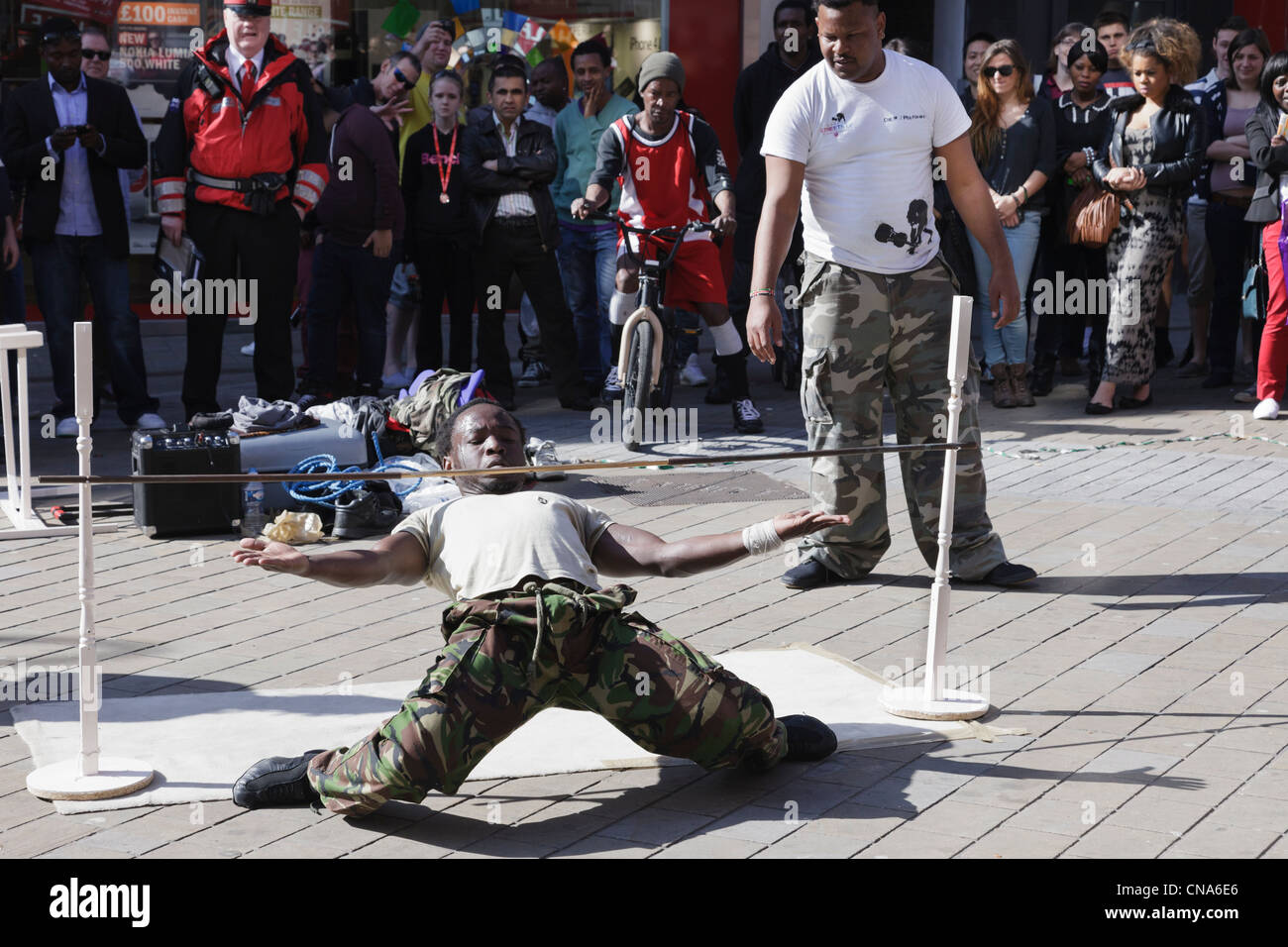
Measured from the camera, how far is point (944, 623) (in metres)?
5.13

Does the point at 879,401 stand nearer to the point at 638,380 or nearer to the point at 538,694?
the point at 538,694

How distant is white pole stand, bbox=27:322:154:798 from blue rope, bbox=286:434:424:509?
3.39m

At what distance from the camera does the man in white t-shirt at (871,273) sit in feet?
21.1

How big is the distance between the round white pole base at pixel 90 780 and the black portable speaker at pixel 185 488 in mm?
3242

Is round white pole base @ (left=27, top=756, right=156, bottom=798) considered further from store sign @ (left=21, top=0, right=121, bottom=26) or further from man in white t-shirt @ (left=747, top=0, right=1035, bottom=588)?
store sign @ (left=21, top=0, right=121, bottom=26)

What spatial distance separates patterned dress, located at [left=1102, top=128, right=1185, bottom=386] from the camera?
1059 cm

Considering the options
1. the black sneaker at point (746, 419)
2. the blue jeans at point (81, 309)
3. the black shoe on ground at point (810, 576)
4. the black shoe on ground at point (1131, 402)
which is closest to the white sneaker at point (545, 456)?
the black sneaker at point (746, 419)

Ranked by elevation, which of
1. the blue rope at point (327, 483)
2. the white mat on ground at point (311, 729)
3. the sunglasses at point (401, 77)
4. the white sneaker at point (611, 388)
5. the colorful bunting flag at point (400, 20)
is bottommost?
the white mat on ground at point (311, 729)

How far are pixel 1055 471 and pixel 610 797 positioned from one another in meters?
5.39

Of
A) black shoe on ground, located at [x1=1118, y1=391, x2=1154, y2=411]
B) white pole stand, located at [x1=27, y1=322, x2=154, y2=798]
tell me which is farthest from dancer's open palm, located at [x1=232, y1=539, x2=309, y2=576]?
black shoe on ground, located at [x1=1118, y1=391, x2=1154, y2=411]

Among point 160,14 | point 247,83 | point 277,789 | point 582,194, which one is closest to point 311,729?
point 277,789

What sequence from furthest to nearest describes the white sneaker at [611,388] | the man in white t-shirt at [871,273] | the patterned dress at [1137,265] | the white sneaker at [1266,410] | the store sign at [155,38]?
the store sign at [155,38], the white sneaker at [611,388], the white sneaker at [1266,410], the patterned dress at [1137,265], the man in white t-shirt at [871,273]

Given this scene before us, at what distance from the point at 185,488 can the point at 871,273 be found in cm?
334

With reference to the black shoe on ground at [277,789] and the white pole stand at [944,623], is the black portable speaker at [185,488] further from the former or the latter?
the white pole stand at [944,623]
